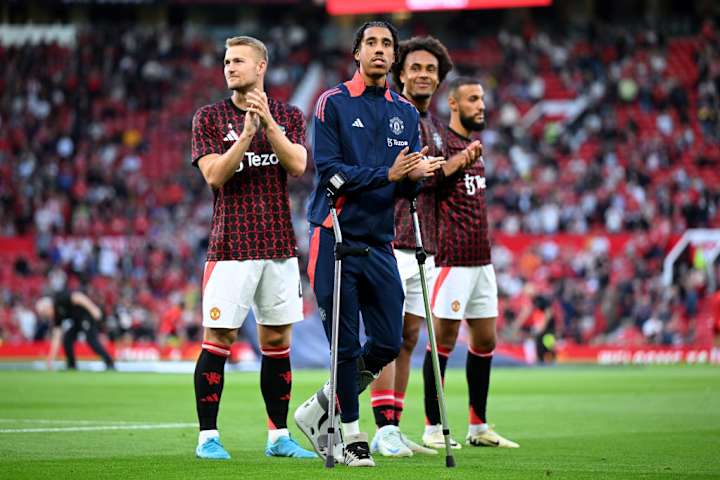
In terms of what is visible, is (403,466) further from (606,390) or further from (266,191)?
(606,390)

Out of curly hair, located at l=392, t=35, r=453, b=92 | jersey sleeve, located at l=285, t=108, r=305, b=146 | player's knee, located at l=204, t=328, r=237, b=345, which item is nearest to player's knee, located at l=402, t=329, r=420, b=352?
player's knee, located at l=204, t=328, r=237, b=345

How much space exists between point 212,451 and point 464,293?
2758 millimetres

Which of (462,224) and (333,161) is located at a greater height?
(333,161)

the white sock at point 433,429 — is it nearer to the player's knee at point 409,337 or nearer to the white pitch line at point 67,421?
the player's knee at point 409,337

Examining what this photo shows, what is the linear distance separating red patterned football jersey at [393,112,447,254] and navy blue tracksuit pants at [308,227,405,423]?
1.46 m

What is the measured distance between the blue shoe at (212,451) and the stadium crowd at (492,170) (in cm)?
2055

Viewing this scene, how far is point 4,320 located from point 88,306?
9.30m

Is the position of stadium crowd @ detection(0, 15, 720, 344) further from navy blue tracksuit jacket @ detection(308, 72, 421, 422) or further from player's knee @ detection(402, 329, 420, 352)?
navy blue tracksuit jacket @ detection(308, 72, 421, 422)

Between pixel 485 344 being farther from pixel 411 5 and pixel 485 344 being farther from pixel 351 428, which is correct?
pixel 411 5

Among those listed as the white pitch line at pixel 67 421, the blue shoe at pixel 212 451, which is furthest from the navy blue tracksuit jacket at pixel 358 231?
the white pitch line at pixel 67 421

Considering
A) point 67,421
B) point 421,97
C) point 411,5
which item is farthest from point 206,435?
point 411,5

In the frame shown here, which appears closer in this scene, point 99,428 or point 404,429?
point 99,428

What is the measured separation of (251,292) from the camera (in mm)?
8438

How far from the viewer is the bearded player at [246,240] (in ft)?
27.3
